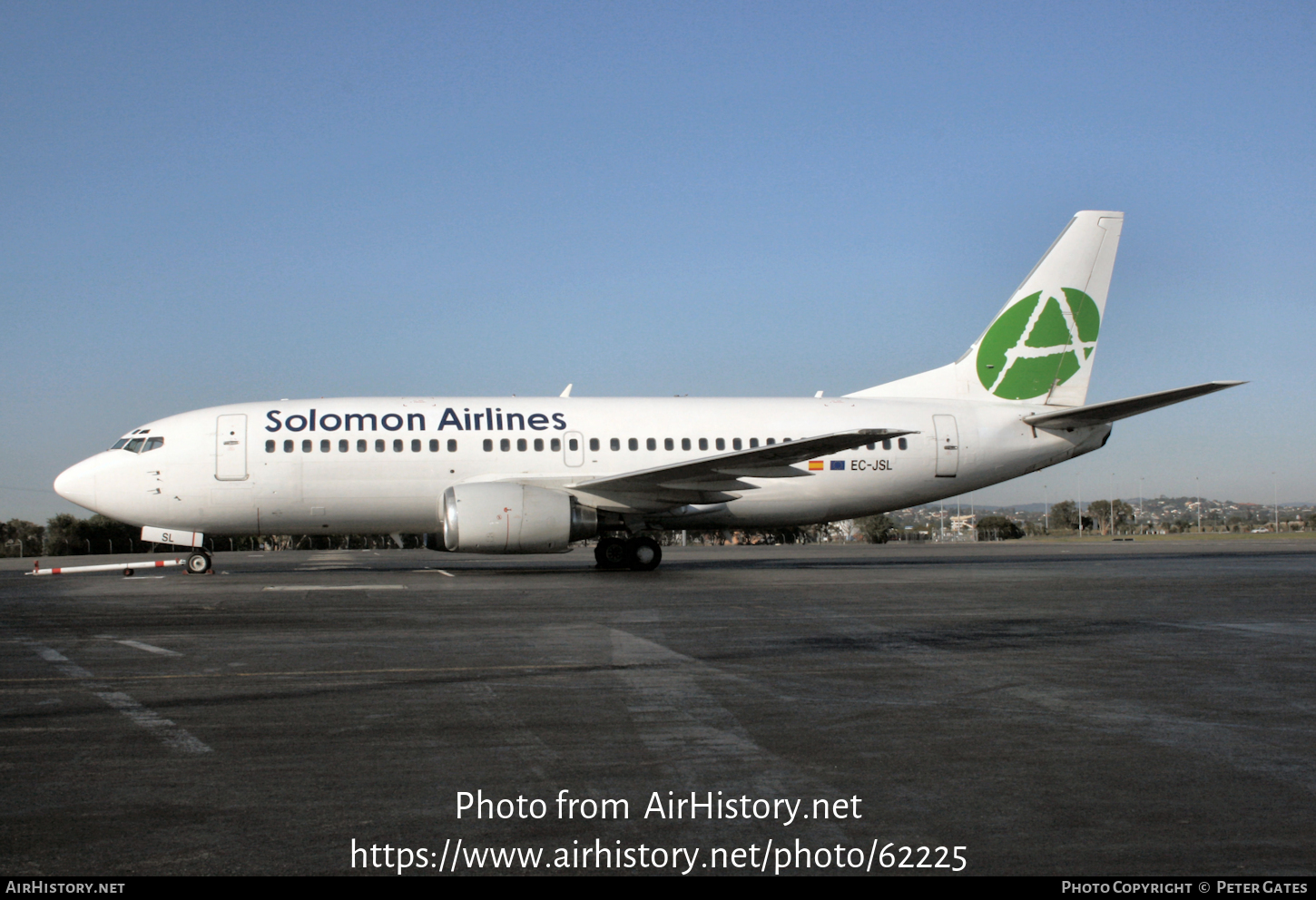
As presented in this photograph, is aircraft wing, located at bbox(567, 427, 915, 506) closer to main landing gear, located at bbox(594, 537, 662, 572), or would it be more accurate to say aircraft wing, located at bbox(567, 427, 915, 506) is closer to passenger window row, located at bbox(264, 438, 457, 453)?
main landing gear, located at bbox(594, 537, 662, 572)

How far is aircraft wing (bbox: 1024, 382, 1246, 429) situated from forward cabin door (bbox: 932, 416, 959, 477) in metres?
1.73

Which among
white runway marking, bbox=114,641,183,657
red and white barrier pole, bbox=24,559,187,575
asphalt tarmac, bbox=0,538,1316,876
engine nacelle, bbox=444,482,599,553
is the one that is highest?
engine nacelle, bbox=444,482,599,553

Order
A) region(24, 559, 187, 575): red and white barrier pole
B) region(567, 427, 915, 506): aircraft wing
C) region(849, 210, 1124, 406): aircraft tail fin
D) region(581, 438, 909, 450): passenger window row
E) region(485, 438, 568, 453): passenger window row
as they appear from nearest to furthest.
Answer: region(567, 427, 915, 506): aircraft wing, region(485, 438, 568, 453): passenger window row, region(581, 438, 909, 450): passenger window row, region(24, 559, 187, 575): red and white barrier pole, region(849, 210, 1124, 406): aircraft tail fin

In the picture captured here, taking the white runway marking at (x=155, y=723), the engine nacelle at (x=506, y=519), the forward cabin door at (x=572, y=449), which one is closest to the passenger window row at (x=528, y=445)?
the forward cabin door at (x=572, y=449)

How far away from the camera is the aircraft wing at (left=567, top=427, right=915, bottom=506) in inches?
730

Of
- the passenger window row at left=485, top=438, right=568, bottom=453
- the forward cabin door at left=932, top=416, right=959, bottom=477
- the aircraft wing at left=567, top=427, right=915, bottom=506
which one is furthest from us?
the forward cabin door at left=932, top=416, right=959, bottom=477

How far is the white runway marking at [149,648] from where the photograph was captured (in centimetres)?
855

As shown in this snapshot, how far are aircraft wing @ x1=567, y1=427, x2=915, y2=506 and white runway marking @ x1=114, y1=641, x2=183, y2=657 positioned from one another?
417 inches

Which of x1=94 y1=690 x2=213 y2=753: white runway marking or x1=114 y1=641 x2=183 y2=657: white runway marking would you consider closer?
x1=94 y1=690 x2=213 y2=753: white runway marking

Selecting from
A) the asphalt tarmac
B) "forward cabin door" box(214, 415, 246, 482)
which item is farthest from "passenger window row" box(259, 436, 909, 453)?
the asphalt tarmac

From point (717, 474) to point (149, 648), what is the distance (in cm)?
1205

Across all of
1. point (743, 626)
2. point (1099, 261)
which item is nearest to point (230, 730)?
point (743, 626)

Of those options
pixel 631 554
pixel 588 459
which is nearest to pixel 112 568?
pixel 588 459

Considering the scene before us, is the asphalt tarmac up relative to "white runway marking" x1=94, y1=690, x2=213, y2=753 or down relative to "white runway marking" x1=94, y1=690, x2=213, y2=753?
down
